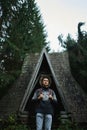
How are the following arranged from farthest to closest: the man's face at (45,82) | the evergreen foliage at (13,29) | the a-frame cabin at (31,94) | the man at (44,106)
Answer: the evergreen foliage at (13,29) → the a-frame cabin at (31,94) → the man's face at (45,82) → the man at (44,106)

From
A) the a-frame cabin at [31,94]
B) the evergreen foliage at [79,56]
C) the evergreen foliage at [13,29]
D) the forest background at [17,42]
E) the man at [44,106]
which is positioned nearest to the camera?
the man at [44,106]

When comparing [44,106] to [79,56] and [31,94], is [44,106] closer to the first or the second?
[31,94]

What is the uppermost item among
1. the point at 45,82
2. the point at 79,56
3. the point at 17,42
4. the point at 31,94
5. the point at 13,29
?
the point at 13,29

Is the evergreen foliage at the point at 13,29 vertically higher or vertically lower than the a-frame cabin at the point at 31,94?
higher

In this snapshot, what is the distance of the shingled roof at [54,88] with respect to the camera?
14864 mm

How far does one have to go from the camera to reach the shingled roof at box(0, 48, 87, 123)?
48.8 feet

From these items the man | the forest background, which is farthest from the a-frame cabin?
the man

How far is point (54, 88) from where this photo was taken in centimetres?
1571

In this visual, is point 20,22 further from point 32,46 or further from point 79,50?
point 32,46

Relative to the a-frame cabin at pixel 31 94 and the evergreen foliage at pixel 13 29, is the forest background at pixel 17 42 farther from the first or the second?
the a-frame cabin at pixel 31 94

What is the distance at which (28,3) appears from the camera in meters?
20.7

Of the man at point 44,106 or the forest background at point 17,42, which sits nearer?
the man at point 44,106

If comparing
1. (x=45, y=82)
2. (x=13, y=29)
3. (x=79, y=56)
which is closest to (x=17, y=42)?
(x=13, y=29)

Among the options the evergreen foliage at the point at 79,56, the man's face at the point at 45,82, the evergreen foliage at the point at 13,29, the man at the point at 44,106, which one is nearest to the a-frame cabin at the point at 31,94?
the evergreen foliage at the point at 79,56
